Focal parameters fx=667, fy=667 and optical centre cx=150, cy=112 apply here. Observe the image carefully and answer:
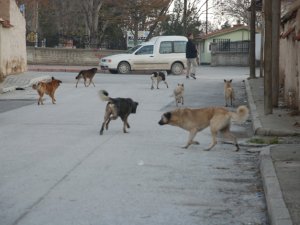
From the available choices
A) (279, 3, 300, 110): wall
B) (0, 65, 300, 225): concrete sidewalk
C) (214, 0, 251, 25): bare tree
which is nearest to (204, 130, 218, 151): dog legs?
(0, 65, 300, 225): concrete sidewalk

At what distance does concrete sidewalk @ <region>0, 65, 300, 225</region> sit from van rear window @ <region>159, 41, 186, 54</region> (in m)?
18.5

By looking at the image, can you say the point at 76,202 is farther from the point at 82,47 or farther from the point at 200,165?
the point at 82,47

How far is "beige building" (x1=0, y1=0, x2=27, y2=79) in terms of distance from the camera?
29906mm

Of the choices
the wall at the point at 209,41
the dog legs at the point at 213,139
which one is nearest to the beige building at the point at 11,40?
the dog legs at the point at 213,139

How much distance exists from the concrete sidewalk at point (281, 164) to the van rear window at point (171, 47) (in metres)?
18.5

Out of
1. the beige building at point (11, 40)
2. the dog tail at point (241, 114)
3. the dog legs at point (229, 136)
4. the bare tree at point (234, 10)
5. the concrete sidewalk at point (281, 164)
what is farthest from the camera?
the bare tree at point (234, 10)

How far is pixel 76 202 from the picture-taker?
737 cm

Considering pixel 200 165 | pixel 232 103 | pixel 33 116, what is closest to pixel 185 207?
pixel 200 165

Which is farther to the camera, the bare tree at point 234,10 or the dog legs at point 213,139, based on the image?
the bare tree at point 234,10

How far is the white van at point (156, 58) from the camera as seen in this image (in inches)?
1430

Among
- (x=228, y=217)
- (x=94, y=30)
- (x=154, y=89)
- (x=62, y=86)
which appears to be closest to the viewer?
(x=228, y=217)

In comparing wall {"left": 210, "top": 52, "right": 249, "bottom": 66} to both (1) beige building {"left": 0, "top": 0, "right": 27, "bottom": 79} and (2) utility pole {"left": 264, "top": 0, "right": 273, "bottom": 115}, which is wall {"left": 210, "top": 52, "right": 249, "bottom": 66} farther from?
(2) utility pole {"left": 264, "top": 0, "right": 273, "bottom": 115}

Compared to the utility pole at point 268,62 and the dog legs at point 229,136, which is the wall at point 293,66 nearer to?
the utility pole at point 268,62

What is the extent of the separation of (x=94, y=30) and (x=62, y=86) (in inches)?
920
